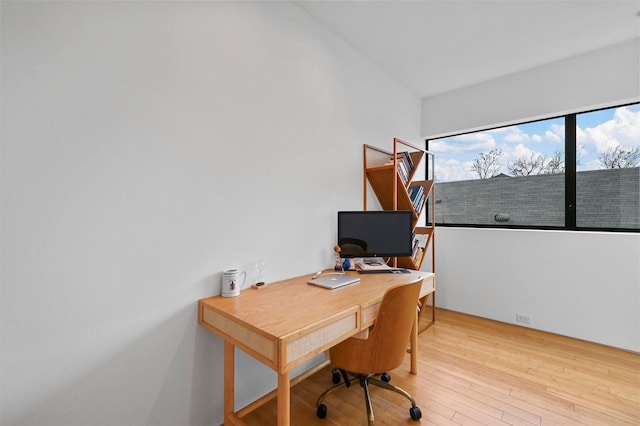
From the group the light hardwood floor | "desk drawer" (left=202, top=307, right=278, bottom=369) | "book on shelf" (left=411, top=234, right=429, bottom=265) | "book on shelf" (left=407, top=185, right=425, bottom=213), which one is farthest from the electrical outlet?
"desk drawer" (left=202, top=307, right=278, bottom=369)

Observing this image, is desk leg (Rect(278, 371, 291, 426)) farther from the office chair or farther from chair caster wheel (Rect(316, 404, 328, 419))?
chair caster wheel (Rect(316, 404, 328, 419))

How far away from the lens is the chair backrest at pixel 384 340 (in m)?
1.51

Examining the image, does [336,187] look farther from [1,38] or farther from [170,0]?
[1,38]

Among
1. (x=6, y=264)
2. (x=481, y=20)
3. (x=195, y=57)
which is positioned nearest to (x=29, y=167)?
(x=6, y=264)

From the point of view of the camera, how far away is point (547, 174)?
2.94 m

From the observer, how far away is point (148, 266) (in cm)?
138

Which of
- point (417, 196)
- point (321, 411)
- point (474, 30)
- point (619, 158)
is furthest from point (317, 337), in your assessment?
point (619, 158)

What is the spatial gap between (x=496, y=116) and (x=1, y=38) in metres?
3.83

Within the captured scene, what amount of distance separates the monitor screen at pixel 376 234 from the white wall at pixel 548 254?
1483 millimetres

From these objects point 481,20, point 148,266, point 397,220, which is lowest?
point 148,266

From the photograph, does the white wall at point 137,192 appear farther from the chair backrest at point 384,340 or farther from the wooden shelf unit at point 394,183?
the wooden shelf unit at point 394,183

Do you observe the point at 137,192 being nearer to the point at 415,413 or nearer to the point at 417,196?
the point at 415,413

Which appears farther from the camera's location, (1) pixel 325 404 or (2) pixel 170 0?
(1) pixel 325 404

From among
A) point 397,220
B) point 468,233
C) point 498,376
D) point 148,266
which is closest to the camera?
point 148,266
